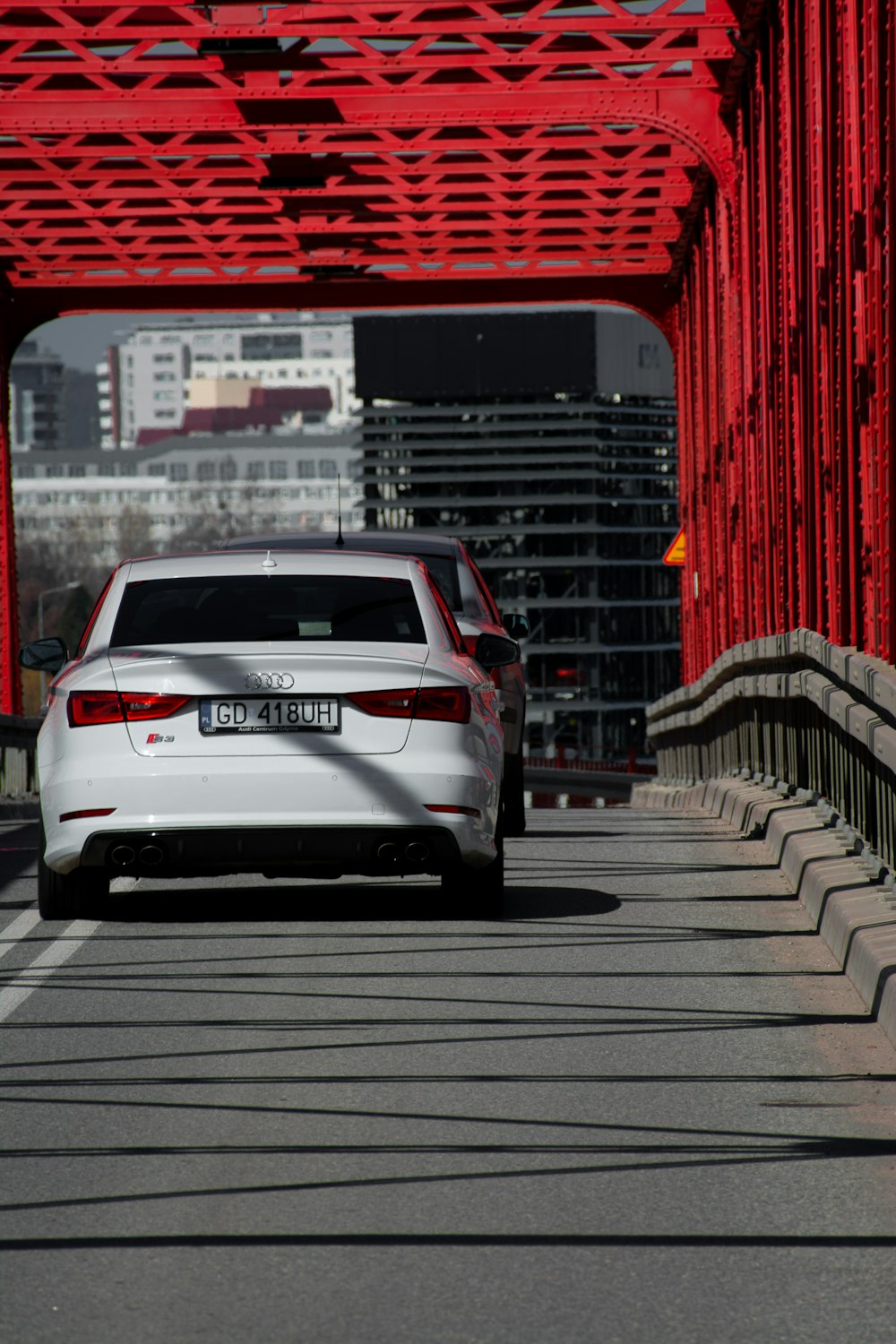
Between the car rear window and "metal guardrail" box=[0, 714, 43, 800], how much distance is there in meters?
13.7

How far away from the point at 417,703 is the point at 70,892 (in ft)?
5.33

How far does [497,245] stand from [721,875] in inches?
748

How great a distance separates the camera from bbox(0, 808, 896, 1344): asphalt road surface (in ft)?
13.5

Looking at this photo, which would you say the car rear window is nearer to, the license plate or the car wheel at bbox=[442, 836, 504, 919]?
the license plate

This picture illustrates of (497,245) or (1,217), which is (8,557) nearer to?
(1,217)

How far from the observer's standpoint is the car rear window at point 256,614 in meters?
8.88

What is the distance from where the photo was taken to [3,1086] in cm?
595

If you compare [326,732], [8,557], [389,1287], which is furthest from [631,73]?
[389,1287]

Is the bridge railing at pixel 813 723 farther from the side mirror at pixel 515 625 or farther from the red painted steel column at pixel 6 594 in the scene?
the red painted steel column at pixel 6 594

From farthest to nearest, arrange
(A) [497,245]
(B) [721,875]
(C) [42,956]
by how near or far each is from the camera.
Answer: (A) [497,245] < (B) [721,875] < (C) [42,956]

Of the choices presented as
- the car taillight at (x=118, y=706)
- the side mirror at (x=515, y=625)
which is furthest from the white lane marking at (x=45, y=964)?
the side mirror at (x=515, y=625)

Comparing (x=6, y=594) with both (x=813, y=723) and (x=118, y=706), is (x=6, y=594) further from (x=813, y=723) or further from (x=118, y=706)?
(x=118, y=706)

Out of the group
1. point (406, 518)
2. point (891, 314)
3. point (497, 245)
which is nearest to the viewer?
point (891, 314)

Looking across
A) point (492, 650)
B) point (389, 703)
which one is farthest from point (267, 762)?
point (492, 650)
